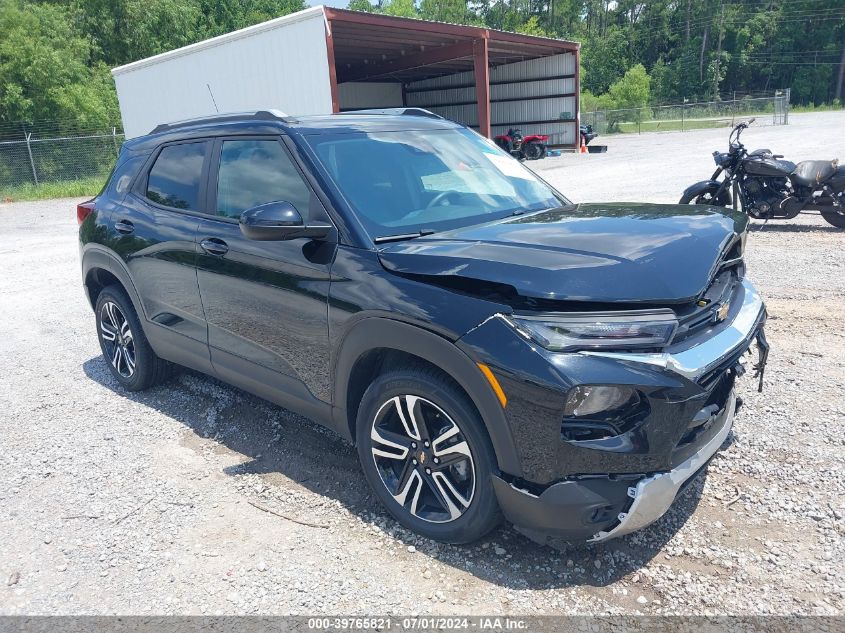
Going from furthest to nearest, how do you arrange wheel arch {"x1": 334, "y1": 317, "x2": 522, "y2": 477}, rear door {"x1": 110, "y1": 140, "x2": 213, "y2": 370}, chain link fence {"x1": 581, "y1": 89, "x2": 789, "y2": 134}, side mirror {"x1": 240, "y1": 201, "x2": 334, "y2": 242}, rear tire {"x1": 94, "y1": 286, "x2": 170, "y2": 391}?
chain link fence {"x1": 581, "y1": 89, "x2": 789, "y2": 134} < rear tire {"x1": 94, "y1": 286, "x2": 170, "y2": 391} < rear door {"x1": 110, "y1": 140, "x2": 213, "y2": 370} < side mirror {"x1": 240, "y1": 201, "x2": 334, "y2": 242} < wheel arch {"x1": 334, "y1": 317, "x2": 522, "y2": 477}

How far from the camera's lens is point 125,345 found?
513 cm

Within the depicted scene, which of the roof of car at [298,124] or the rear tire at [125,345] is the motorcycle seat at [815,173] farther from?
the rear tire at [125,345]

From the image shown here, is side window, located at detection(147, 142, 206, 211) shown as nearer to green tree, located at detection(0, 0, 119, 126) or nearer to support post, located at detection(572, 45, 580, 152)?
support post, located at detection(572, 45, 580, 152)

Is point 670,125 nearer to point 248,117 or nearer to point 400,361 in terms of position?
point 248,117

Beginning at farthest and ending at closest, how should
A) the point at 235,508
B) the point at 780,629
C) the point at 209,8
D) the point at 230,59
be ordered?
the point at 209,8, the point at 230,59, the point at 235,508, the point at 780,629

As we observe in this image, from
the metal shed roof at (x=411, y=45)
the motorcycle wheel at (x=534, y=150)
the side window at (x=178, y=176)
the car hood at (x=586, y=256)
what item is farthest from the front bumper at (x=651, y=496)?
the motorcycle wheel at (x=534, y=150)

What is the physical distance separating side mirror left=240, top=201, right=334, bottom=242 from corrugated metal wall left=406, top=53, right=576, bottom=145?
29830 millimetres

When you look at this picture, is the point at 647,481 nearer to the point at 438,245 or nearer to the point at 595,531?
the point at 595,531

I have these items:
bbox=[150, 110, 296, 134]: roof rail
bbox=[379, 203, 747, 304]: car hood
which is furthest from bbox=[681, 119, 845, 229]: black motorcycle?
bbox=[150, 110, 296, 134]: roof rail

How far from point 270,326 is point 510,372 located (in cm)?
159

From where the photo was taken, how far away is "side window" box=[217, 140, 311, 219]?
142 inches

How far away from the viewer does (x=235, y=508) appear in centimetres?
354

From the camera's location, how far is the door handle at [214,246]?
3883 millimetres

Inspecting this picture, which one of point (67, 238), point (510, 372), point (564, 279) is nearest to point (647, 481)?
point (510, 372)
